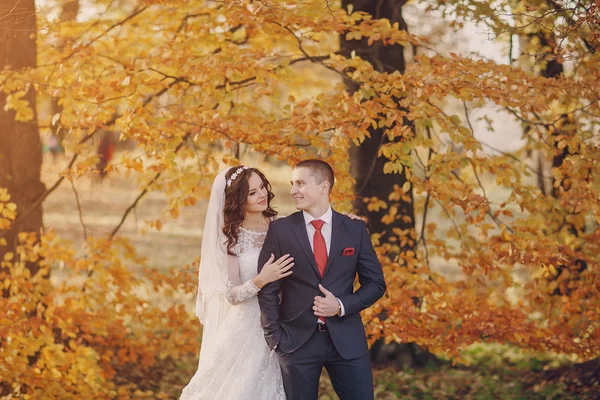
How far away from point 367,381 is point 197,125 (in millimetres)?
2476

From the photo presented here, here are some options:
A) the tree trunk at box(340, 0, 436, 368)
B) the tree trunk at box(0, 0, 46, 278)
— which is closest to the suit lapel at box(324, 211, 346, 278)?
the tree trunk at box(340, 0, 436, 368)

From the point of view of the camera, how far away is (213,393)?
4277 millimetres

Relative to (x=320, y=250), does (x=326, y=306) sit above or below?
below

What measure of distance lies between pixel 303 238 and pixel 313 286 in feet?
0.86

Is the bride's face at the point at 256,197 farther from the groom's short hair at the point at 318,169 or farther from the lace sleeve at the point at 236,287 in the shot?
the groom's short hair at the point at 318,169

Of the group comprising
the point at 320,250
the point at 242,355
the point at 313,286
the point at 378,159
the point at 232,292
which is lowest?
the point at 242,355

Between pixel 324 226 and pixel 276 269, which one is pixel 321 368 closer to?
pixel 276 269

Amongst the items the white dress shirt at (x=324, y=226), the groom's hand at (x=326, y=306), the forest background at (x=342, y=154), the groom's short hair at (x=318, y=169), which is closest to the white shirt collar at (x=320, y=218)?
the white dress shirt at (x=324, y=226)

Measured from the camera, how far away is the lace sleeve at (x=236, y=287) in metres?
3.94

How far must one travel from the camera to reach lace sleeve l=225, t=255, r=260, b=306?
3.94 metres

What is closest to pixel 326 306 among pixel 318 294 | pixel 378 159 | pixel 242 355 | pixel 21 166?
pixel 318 294

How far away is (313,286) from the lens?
3.71m

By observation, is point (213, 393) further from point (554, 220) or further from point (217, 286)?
point (554, 220)

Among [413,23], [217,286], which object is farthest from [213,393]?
[413,23]
